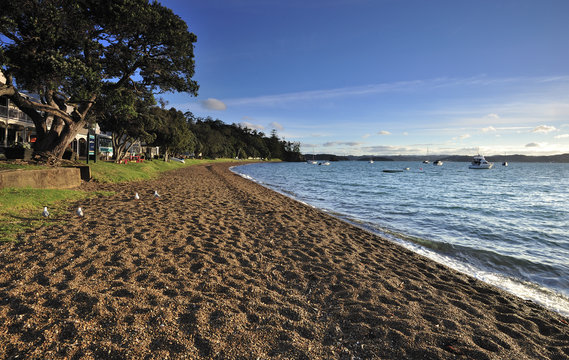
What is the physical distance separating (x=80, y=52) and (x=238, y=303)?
62.4 feet

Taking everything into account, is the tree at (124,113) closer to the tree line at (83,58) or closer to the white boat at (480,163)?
the tree line at (83,58)

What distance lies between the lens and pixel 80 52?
15.4m

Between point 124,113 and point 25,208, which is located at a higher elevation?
point 124,113

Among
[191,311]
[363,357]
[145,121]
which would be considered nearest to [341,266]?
[363,357]

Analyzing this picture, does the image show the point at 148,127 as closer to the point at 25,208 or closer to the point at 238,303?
the point at 25,208

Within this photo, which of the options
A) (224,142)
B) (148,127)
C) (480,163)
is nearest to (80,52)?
(148,127)

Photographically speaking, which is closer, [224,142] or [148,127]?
[148,127]

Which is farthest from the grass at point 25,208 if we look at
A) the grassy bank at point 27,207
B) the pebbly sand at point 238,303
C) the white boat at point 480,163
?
the white boat at point 480,163

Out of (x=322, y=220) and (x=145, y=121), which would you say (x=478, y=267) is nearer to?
(x=322, y=220)

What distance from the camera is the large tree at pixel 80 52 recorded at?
11.9 metres

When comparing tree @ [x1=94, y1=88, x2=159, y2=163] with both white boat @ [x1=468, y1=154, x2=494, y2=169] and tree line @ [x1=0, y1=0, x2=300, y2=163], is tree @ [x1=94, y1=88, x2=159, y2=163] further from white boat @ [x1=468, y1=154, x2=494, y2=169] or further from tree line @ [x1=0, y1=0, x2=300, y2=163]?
white boat @ [x1=468, y1=154, x2=494, y2=169]

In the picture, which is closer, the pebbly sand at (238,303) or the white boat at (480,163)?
the pebbly sand at (238,303)

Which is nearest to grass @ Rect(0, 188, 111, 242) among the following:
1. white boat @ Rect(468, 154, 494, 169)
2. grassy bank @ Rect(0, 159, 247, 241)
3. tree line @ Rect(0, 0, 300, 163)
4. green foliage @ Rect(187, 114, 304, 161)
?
grassy bank @ Rect(0, 159, 247, 241)

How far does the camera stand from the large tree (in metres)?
11.9
